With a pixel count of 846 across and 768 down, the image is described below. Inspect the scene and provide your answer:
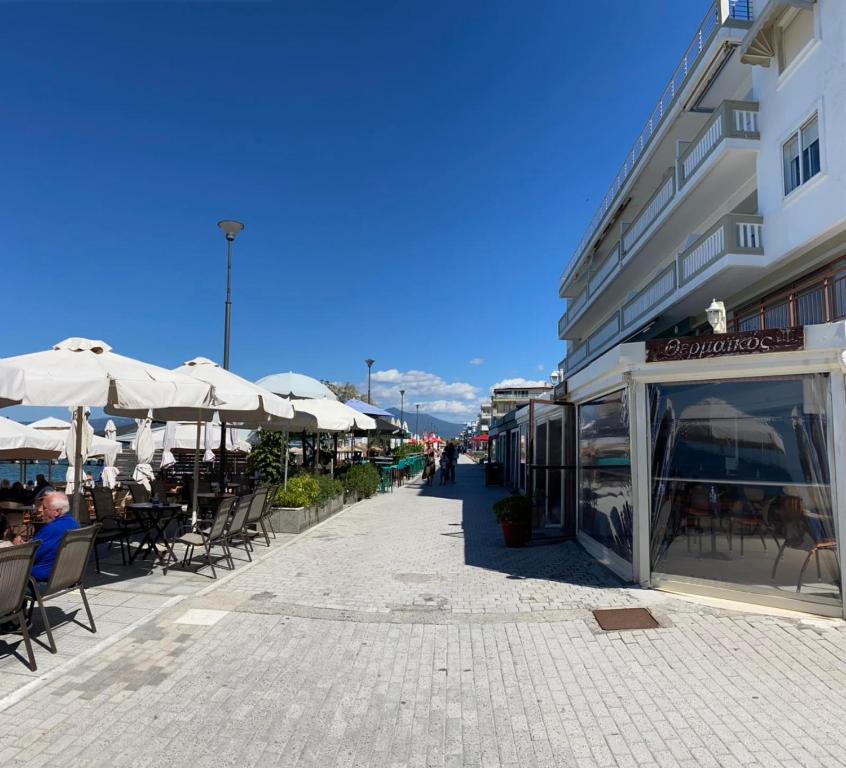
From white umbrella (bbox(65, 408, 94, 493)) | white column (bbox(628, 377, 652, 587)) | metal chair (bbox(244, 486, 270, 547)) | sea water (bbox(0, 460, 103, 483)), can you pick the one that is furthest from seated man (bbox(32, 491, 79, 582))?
sea water (bbox(0, 460, 103, 483))

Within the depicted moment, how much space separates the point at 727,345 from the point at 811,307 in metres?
6.44

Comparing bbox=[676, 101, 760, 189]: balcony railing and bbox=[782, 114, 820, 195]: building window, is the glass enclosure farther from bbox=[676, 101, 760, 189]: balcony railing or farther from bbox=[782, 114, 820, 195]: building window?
bbox=[676, 101, 760, 189]: balcony railing

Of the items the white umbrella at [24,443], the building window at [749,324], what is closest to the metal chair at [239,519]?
the white umbrella at [24,443]

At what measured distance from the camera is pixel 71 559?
16.1ft

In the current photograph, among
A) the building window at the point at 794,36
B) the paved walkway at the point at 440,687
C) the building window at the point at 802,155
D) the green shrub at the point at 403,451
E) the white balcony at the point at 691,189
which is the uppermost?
the building window at the point at 794,36

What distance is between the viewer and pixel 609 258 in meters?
22.8

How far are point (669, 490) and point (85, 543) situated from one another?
6.38 m

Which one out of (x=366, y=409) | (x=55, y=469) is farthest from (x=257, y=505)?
(x=55, y=469)

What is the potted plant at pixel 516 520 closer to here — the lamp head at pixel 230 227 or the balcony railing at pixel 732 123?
the lamp head at pixel 230 227

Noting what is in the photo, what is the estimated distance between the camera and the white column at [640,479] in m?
6.86

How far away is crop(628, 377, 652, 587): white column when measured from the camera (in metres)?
6.86

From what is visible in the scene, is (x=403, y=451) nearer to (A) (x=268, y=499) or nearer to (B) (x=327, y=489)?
(B) (x=327, y=489)

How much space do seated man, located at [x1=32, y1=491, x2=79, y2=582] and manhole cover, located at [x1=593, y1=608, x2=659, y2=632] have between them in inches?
202

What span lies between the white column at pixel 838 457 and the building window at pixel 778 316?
616 centimetres
